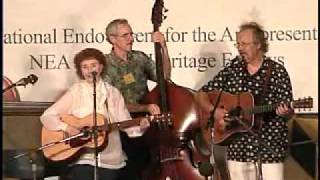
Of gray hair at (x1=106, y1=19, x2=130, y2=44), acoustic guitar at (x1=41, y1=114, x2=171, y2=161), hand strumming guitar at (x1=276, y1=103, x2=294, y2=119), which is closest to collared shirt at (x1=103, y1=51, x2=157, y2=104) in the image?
gray hair at (x1=106, y1=19, x2=130, y2=44)

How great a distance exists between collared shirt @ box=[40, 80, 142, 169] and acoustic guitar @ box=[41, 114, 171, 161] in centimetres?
4

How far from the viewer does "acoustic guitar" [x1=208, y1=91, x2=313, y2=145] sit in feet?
13.8

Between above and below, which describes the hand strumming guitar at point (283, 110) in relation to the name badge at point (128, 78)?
below

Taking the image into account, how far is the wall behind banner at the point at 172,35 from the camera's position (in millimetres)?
4711

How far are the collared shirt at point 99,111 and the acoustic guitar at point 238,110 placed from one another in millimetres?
467

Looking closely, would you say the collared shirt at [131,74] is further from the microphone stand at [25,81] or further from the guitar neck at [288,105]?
the guitar neck at [288,105]

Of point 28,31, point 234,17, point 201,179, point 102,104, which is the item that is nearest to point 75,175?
point 102,104

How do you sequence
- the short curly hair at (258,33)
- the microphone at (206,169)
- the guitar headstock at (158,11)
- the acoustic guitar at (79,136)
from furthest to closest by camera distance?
the short curly hair at (258,33) < the guitar headstock at (158,11) < the acoustic guitar at (79,136) < the microphone at (206,169)

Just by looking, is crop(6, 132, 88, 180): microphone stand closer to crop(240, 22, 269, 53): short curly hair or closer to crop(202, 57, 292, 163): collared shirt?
crop(202, 57, 292, 163): collared shirt

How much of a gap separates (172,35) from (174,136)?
771 mm

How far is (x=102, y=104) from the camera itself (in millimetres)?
4375

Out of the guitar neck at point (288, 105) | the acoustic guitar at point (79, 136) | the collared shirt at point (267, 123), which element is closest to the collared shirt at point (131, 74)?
the acoustic guitar at point (79, 136)

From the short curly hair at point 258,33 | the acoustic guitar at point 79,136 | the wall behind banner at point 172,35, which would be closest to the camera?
the acoustic guitar at point 79,136

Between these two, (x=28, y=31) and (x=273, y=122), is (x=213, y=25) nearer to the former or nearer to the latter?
(x=273, y=122)
